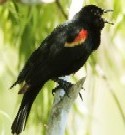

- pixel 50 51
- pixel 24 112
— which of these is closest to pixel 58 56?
pixel 50 51

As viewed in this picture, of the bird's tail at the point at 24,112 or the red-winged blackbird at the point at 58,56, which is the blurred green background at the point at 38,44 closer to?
the red-winged blackbird at the point at 58,56

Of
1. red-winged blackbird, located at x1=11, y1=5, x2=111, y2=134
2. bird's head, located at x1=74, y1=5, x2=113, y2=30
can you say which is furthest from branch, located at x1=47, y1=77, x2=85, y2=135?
bird's head, located at x1=74, y1=5, x2=113, y2=30

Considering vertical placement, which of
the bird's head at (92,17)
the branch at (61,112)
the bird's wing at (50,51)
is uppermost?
the bird's head at (92,17)

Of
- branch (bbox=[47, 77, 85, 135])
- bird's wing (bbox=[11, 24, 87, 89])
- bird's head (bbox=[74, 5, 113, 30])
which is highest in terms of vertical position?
bird's head (bbox=[74, 5, 113, 30])

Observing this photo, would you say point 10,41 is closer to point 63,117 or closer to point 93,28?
point 93,28

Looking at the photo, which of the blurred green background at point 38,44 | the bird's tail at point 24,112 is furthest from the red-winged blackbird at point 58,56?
the blurred green background at point 38,44

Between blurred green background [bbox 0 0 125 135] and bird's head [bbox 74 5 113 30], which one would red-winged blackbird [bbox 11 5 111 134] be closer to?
bird's head [bbox 74 5 113 30]

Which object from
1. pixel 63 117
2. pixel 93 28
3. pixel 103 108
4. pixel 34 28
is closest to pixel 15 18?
pixel 34 28

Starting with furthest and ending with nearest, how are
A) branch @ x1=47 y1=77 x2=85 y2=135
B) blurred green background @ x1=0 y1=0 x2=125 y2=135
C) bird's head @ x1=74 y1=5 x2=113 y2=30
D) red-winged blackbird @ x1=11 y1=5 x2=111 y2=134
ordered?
blurred green background @ x1=0 y1=0 x2=125 y2=135 → bird's head @ x1=74 y1=5 x2=113 y2=30 → red-winged blackbird @ x1=11 y1=5 x2=111 y2=134 → branch @ x1=47 y1=77 x2=85 y2=135
